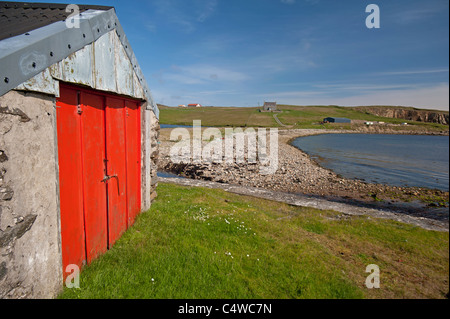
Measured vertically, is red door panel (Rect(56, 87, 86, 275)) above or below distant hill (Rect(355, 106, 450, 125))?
below

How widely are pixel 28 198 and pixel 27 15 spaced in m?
3.37

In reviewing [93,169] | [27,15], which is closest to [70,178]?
[93,169]

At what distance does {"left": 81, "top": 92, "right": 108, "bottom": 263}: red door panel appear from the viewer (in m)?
4.28

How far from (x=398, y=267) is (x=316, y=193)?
11374 mm

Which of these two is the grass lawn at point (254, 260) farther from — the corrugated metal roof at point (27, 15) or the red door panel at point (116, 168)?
the corrugated metal roof at point (27, 15)

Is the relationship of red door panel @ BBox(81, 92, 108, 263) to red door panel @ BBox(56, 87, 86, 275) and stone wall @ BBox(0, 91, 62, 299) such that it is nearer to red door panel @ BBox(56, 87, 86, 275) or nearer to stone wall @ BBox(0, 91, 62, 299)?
red door panel @ BBox(56, 87, 86, 275)

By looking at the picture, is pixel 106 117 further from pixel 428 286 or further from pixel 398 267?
pixel 398 267

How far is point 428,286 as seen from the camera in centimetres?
395

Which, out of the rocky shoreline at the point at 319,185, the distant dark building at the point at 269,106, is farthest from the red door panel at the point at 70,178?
the distant dark building at the point at 269,106

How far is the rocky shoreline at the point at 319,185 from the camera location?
46.0 feet

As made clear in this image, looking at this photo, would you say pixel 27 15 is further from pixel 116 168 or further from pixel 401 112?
pixel 401 112

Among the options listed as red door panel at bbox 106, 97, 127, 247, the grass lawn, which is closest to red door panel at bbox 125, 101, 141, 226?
red door panel at bbox 106, 97, 127, 247

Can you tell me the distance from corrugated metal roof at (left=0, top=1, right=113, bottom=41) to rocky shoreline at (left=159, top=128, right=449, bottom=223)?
47.9 feet
